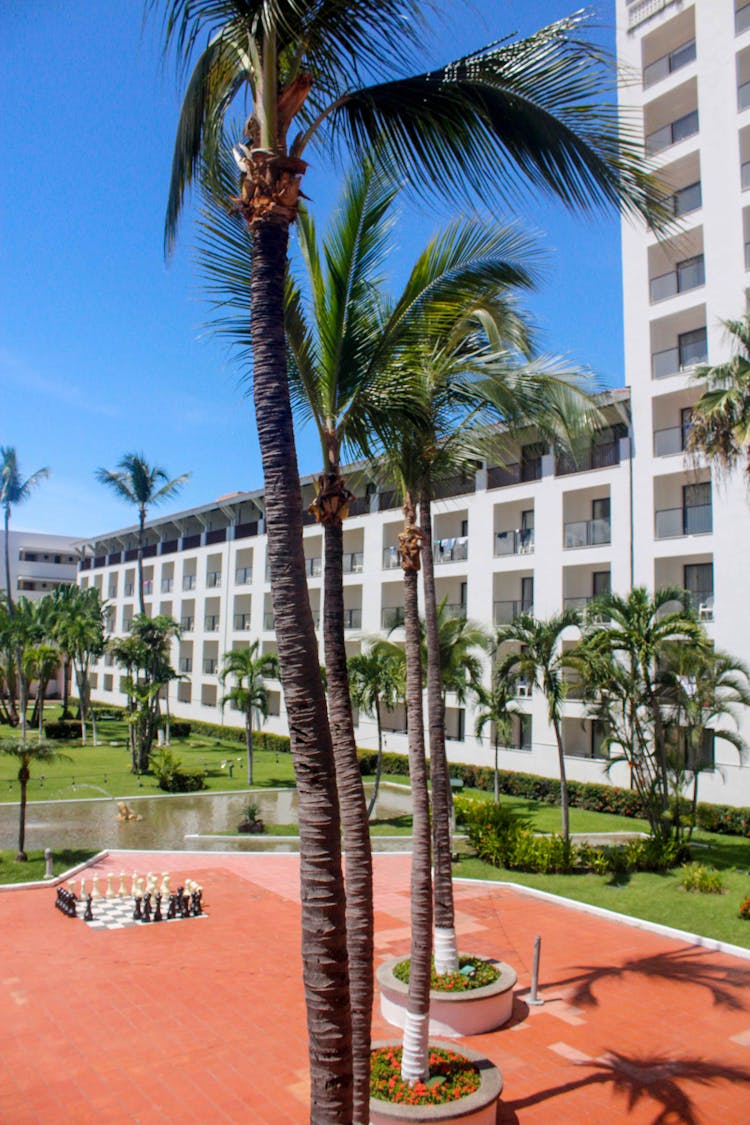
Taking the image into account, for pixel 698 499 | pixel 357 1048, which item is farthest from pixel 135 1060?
pixel 698 499

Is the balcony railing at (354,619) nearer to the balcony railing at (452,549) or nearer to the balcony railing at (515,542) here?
the balcony railing at (452,549)

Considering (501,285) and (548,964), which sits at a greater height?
(501,285)

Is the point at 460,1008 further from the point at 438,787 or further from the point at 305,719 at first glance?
the point at 305,719

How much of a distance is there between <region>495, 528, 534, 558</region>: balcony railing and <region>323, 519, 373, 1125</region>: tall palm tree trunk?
24.4 meters

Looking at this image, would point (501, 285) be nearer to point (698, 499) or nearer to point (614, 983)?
point (614, 983)

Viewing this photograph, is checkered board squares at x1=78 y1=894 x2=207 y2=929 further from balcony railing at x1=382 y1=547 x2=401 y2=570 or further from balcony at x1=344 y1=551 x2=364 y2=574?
balcony at x1=344 y1=551 x2=364 y2=574

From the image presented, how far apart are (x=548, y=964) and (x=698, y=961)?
2257 millimetres

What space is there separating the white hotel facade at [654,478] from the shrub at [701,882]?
21.7 feet

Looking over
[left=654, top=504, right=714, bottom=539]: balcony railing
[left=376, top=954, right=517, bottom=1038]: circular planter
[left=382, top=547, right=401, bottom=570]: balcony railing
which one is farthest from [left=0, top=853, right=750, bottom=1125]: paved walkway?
[left=382, top=547, right=401, bottom=570]: balcony railing

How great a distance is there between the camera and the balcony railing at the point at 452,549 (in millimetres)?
32875

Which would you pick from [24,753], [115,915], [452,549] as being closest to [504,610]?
[452,549]

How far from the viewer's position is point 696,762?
20000mm

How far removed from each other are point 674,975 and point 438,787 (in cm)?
463

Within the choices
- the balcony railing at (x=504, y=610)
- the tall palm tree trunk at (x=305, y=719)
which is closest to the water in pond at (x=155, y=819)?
the balcony railing at (x=504, y=610)
